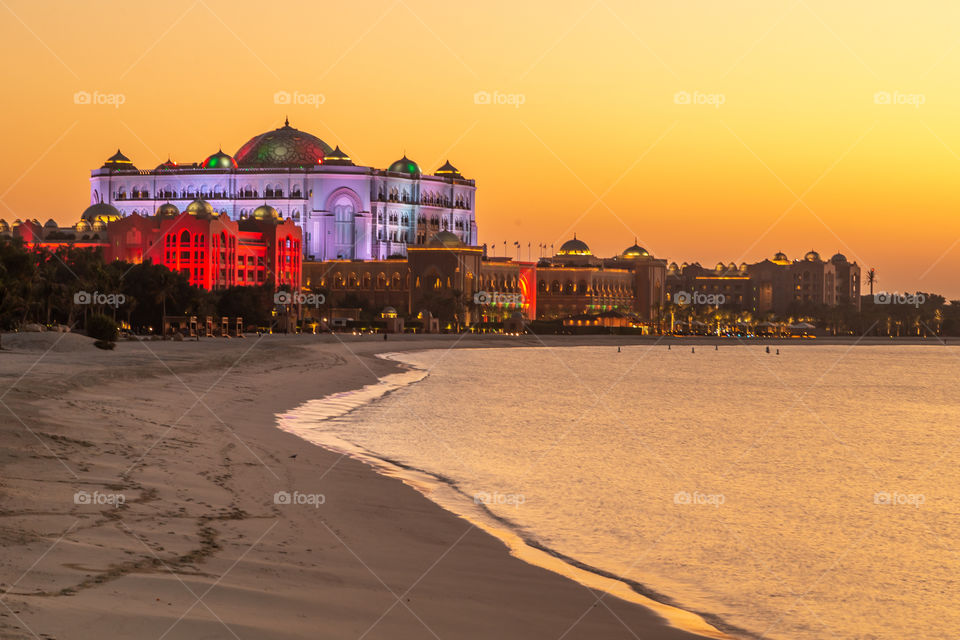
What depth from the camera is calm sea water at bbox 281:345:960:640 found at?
16.7 metres

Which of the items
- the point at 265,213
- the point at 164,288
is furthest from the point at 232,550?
the point at 265,213

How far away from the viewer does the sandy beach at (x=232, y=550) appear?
1166 centimetres

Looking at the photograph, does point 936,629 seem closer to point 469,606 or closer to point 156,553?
point 469,606

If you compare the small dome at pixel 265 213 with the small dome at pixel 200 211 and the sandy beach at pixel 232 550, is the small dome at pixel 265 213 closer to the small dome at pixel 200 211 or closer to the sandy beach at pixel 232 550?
the small dome at pixel 200 211

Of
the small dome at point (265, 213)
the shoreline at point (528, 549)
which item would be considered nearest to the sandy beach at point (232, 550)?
the shoreline at point (528, 549)

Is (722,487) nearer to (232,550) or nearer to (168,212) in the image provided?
(232,550)

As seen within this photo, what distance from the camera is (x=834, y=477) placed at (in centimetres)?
3112

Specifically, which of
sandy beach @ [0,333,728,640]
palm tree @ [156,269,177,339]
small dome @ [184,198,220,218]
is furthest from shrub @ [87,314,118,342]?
small dome @ [184,198,220,218]

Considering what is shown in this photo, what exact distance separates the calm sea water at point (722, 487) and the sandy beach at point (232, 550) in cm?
219

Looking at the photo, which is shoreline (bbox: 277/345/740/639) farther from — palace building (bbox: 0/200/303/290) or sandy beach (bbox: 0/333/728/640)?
palace building (bbox: 0/200/303/290)

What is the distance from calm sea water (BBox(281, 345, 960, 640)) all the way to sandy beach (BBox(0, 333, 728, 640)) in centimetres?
219

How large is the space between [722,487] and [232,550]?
16370 millimetres

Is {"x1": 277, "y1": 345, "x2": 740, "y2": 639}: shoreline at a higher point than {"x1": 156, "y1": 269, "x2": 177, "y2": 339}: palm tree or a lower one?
lower

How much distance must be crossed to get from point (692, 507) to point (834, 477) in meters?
8.43
